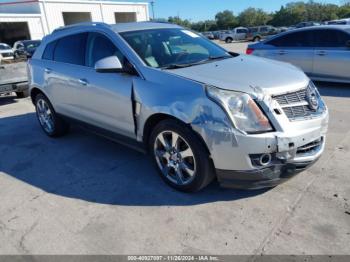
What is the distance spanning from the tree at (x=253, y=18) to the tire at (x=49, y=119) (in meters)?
86.8

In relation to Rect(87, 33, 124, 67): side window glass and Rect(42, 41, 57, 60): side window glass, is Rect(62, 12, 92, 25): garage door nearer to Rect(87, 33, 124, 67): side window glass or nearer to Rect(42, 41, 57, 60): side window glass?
→ Rect(42, 41, 57, 60): side window glass

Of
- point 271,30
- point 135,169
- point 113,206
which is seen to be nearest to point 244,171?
point 113,206

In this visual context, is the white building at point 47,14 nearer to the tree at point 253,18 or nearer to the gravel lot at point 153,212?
the gravel lot at point 153,212

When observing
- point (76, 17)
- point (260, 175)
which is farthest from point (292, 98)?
point (76, 17)

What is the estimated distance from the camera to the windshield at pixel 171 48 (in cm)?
388

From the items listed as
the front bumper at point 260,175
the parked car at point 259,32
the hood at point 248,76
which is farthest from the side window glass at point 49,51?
the parked car at point 259,32

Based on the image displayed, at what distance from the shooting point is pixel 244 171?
3.07 metres

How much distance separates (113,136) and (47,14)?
41.5 metres

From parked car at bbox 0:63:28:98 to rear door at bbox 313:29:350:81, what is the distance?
758cm

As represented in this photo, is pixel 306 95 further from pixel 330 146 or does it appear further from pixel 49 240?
pixel 49 240

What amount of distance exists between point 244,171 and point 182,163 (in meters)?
0.70

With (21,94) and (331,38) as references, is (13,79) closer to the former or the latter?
(21,94)

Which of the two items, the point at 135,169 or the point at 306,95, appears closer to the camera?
the point at 306,95

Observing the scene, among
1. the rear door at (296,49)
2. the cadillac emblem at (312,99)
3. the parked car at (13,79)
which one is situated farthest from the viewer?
the parked car at (13,79)
